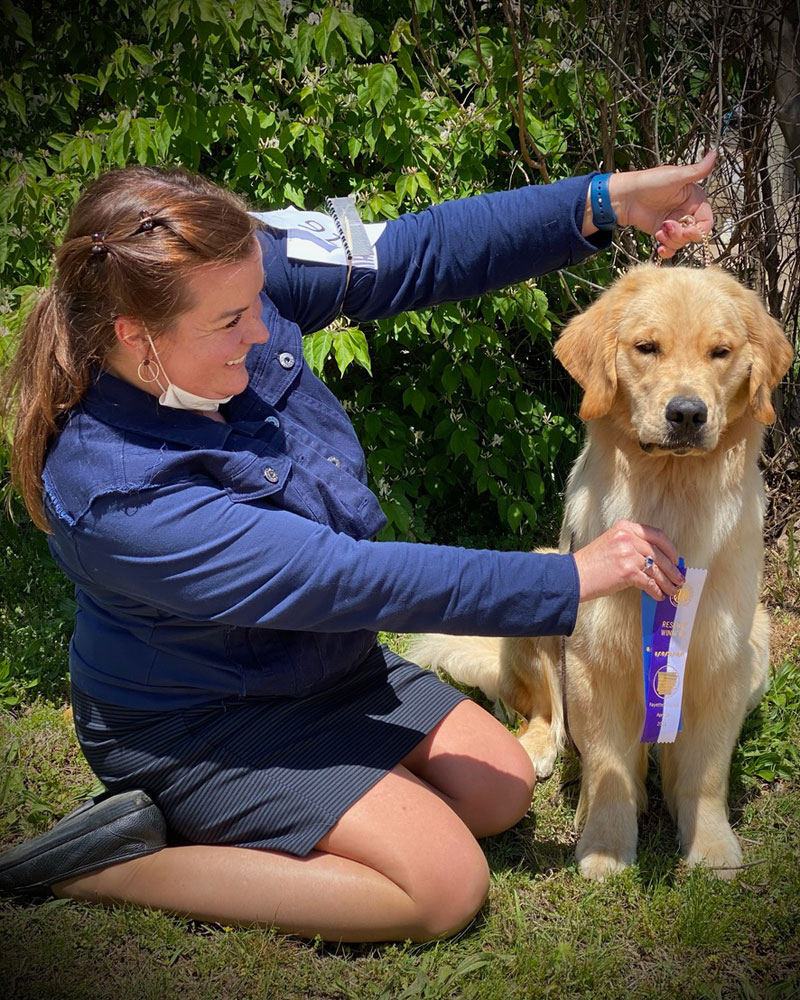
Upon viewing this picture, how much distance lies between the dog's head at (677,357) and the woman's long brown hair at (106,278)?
922mm

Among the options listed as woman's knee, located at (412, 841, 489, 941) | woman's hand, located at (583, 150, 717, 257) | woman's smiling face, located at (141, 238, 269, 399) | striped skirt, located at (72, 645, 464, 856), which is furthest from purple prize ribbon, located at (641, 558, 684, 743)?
woman's smiling face, located at (141, 238, 269, 399)

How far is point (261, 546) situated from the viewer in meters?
2.11

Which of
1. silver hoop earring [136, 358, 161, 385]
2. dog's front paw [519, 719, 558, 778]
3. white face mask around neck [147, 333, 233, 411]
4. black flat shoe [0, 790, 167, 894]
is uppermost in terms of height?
silver hoop earring [136, 358, 161, 385]

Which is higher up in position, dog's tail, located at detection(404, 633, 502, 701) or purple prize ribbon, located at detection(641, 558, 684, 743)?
purple prize ribbon, located at detection(641, 558, 684, 743)

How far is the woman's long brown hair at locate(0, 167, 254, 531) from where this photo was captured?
2068 millimetres

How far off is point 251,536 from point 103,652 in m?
0.58

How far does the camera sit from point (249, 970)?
2.32 metres

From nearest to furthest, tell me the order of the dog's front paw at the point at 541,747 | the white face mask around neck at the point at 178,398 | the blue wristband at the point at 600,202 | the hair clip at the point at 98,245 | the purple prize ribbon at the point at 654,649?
1. the hair clip at the point at 98,245
2. the white face mask around neck at the point at 178,398
3. the purple prize ribbon at the point at 654,649
4. the blue wristband at the point at 600,202
5. the dog's front paw at the point at 541,747

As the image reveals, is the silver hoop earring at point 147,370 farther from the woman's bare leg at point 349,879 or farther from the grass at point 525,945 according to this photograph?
the grass at point 525,945

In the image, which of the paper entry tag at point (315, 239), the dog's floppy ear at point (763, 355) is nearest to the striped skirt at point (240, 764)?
the paper entry tag at point (315, 239)

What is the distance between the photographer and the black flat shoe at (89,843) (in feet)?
7.77

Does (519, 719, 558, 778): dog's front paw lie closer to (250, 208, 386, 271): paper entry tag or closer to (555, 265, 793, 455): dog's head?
(555, 265, 793, 455): dog's head

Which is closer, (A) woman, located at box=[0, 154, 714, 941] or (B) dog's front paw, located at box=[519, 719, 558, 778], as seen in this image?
(A) woman, located at box=[0, 154, 714, 941]

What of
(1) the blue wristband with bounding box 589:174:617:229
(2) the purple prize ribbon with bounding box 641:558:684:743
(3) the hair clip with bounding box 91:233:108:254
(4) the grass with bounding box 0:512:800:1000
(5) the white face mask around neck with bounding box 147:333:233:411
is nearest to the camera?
(3) the hair clip with bounding box 91:233:108:254
